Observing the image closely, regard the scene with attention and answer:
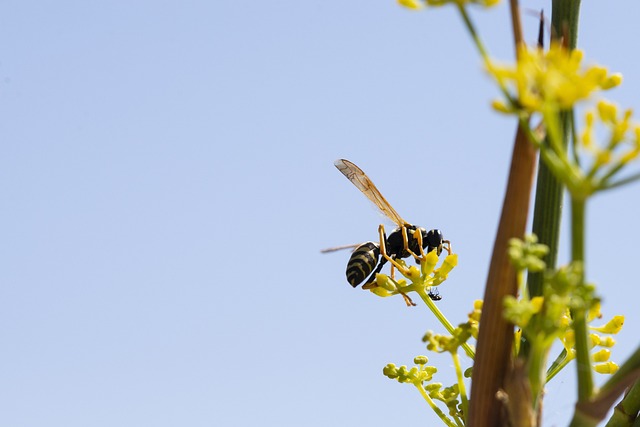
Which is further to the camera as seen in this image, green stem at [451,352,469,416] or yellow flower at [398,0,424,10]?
green stem at [451,352,469,416]

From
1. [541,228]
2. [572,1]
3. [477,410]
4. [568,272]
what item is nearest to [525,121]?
[568,272]

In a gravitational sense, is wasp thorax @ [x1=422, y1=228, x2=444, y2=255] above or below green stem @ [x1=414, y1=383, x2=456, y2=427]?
above

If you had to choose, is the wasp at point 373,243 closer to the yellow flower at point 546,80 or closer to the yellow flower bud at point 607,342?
the yellow flower bud at point 607,342

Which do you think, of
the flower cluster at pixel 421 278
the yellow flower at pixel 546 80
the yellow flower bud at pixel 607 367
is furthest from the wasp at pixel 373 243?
the yellow flower at pixel 546 80

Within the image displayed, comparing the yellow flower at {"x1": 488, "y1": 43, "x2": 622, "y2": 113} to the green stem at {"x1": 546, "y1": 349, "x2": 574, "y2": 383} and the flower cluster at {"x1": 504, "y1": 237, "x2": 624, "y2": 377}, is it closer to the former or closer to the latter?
the flower cluster at {"x1": 504, "y1": 237, "x2": 624, "y2": 377}

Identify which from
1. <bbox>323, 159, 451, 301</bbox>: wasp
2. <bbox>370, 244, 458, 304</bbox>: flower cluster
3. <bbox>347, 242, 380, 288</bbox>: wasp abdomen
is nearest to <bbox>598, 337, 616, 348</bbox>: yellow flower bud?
<bbox>370, 244, 458, 304</bbox>: flower cluster

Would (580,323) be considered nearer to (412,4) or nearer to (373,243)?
(412,4)
